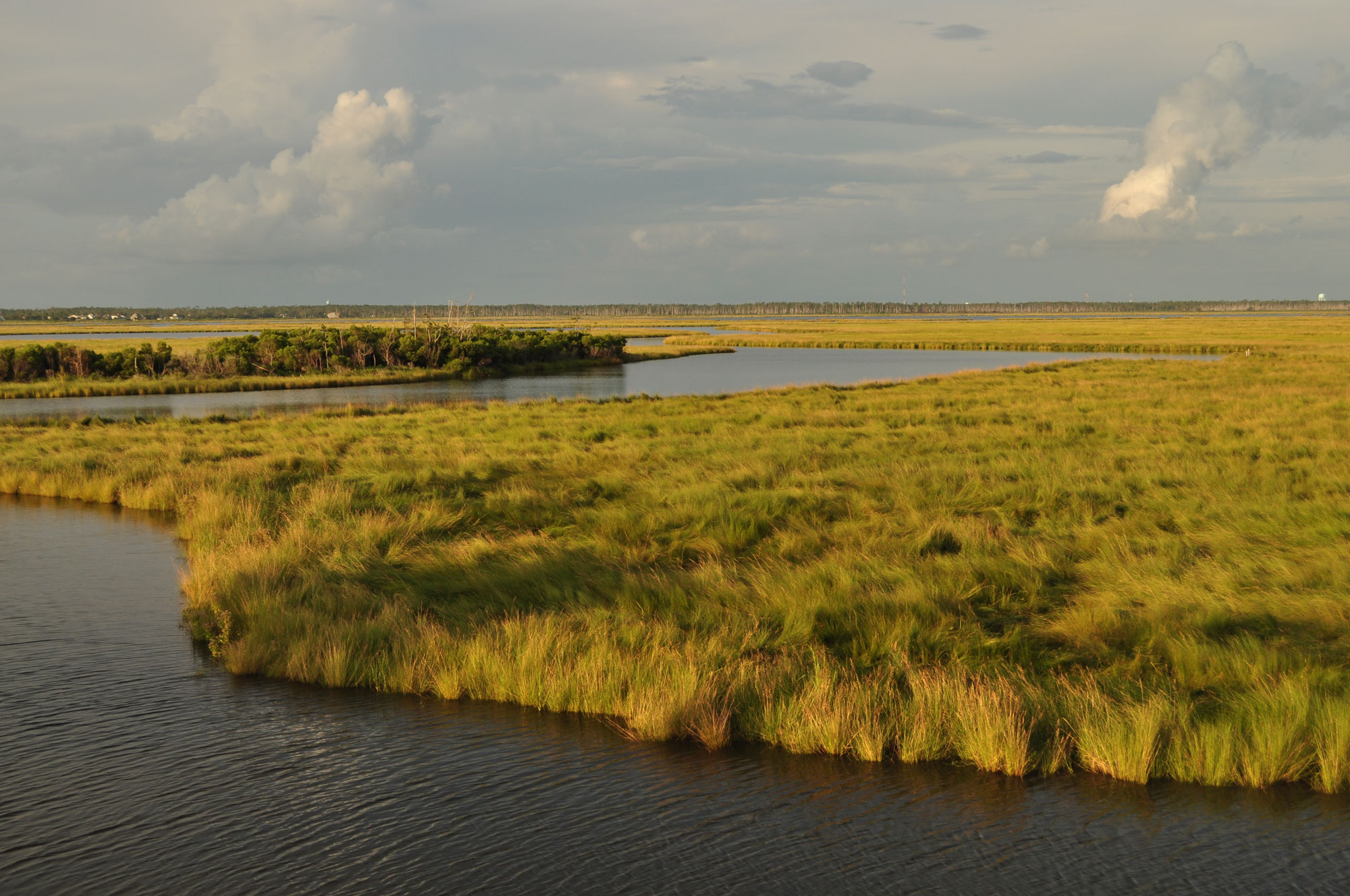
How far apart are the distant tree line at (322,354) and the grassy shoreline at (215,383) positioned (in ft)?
7.93

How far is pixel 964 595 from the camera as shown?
11688mm

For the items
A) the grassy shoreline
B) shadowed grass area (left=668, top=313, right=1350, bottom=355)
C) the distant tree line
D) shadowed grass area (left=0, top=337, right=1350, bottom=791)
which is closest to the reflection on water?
the distant tree line

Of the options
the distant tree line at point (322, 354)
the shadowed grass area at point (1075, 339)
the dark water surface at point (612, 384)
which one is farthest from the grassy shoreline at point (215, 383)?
the shadowed grass area at point (1075, 339)

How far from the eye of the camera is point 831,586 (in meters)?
12.0

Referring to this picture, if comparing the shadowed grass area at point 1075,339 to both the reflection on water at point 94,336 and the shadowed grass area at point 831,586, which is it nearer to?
the reflection on water at point 94,336

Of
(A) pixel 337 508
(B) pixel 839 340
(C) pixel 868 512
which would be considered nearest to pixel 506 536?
(A) pixel 337 508

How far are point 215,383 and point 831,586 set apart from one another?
197ft

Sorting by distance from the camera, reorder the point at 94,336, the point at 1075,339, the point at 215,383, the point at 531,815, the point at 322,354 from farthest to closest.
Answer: the point at 94,336 → the point at 1075,339 → the point at 322,354 → the point at 215,383 → the point at 531,815

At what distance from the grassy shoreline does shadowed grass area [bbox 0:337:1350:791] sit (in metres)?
35.3

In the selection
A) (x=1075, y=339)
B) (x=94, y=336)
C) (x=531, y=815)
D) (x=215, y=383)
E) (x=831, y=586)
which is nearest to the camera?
(x=531, y=815)

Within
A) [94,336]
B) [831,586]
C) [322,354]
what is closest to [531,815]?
[831,586]

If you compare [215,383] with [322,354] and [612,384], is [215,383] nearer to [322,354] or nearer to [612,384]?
[322,354]

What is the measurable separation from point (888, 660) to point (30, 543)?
1587cm

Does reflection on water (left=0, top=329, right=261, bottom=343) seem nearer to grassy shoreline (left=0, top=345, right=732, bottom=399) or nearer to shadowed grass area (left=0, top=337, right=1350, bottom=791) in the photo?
grassy shoreline (left=0, top=345, right=732, bottom=399)
